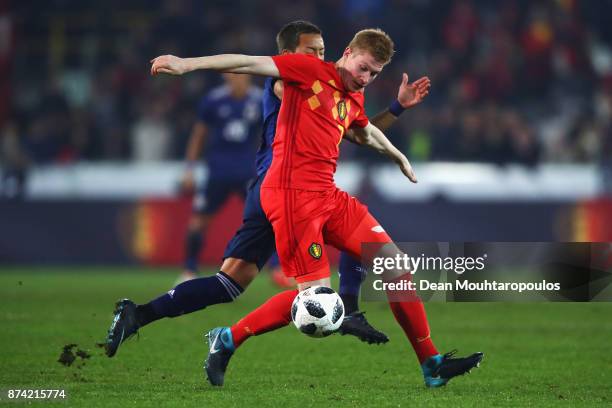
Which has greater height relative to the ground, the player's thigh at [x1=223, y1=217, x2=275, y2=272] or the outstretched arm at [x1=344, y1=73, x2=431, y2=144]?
the outstretched arm at [x1=344, y1=73, x2=431, y2=144]

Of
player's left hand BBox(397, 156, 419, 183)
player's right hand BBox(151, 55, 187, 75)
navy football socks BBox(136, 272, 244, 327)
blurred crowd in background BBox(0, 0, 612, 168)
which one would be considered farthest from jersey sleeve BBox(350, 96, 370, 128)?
blurred crowd in background BBox(0, 0, 612, 168)

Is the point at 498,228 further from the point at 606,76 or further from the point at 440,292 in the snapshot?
the point at 440,292

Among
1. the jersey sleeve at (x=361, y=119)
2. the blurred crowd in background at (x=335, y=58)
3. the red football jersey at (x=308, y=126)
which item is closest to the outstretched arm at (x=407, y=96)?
the jersey sleeve at (x=361, y=119)

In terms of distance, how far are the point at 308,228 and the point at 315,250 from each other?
0.39ft

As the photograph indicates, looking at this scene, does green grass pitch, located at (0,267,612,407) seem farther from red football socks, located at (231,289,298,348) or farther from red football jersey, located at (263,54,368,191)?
red football jersey, located at (263,54,368,191)

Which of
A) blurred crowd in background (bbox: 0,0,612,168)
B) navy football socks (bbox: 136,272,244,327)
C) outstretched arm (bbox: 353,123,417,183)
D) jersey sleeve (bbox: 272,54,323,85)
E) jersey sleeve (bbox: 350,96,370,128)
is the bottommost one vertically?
navy football socks (bbox: 136,272,244,327)

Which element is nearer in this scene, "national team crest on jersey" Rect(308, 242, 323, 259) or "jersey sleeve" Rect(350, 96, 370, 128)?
"national team crest on jersey" Rect(308, 242, 323, 259)

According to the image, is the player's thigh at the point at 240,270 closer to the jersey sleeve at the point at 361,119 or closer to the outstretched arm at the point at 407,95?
the jersey sleeve at the point at 361,119

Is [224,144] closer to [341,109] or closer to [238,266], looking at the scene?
[238,266]

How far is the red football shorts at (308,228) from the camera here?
6.12 metres

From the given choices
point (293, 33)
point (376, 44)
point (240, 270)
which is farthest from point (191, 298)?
point (376, 44)

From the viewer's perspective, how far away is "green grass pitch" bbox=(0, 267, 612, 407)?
5.96 meters

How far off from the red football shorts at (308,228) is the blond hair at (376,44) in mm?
776

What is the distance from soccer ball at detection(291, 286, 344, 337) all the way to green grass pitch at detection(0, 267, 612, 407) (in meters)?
0.34
